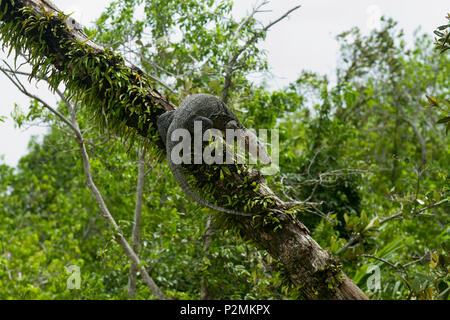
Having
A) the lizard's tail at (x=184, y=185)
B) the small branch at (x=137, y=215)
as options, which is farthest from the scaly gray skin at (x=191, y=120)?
the small branch at (x=137, y=215)

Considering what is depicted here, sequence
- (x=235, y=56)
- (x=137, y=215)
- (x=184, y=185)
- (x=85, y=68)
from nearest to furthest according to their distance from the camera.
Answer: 1. (x=184, y=185)
2. (x=85, y=68)
3. (x=235, y=56)
4. (x=137, y=215)

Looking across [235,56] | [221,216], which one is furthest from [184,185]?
[235,56]

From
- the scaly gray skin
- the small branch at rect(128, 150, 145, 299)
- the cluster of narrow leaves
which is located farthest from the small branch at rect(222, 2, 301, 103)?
the cluster of narrow leaves

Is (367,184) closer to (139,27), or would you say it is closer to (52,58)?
(139,27)

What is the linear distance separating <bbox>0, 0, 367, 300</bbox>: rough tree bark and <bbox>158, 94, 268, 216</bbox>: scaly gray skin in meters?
0.12

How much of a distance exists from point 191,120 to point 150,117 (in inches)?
10.8

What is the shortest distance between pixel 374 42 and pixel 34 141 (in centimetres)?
818

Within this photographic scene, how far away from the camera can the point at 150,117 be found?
2.56 metres

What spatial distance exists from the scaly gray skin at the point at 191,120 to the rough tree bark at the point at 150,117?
0.39 ft

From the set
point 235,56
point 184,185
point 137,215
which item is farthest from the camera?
point 137,215

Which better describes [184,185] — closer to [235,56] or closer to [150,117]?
[150,117]

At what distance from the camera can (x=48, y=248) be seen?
258 inches

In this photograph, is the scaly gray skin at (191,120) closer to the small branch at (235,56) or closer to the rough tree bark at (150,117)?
the rough tree bark at (150,117)
